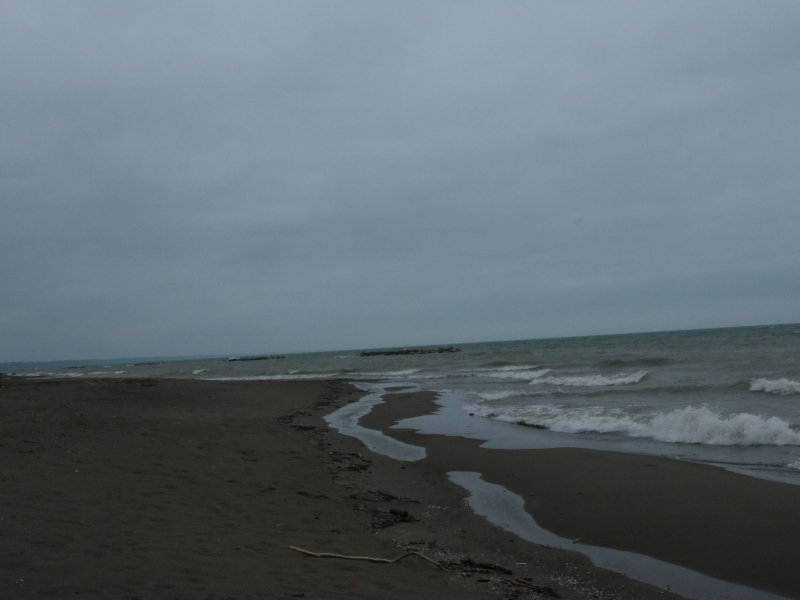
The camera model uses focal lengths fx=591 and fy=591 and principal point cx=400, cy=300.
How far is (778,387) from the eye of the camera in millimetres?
17797

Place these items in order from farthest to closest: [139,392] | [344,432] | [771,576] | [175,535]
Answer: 1. [139,392]
2. [344,432]
3. [175,535]
4. [771,576]

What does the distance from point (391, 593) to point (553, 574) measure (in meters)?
1.70

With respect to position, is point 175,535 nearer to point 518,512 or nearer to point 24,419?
point 518,512

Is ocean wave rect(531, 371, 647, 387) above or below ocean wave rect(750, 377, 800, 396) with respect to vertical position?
below

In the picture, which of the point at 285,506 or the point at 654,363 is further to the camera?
the point at 654,363

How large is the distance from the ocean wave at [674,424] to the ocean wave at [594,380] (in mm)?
9398

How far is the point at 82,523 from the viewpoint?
570 centimetres

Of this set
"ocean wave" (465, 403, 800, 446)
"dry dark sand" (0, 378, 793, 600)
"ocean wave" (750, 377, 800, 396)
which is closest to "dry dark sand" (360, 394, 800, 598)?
"dry dark sand" (0, 378, 793, 600)

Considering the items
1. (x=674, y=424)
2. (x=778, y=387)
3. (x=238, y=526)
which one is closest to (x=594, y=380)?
(x=778, y=387)

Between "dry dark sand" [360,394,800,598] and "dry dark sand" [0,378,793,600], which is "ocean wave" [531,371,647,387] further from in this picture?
"dry dark sand" [0,378,793,600]

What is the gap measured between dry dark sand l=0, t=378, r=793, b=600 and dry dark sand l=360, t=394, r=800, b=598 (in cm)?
32

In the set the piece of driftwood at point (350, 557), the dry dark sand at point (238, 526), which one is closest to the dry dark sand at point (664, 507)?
the dry dark sand at point (238, 526)

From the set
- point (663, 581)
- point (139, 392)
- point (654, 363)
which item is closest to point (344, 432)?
point (663, 581)

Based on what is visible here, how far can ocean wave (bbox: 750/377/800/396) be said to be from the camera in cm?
1739
